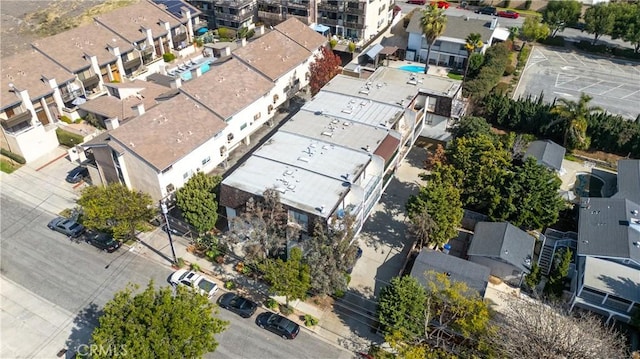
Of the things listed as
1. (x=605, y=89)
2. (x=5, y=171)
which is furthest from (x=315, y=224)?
(x=605, y=89)

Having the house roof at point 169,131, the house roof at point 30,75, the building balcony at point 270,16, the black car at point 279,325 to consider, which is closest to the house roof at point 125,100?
the house roof at point 30,75

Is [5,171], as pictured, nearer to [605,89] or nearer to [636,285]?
[636,285]

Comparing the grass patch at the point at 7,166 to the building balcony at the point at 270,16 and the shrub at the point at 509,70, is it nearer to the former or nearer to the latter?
the building balcony at the point at 270,16

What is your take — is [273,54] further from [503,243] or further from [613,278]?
[613,278]

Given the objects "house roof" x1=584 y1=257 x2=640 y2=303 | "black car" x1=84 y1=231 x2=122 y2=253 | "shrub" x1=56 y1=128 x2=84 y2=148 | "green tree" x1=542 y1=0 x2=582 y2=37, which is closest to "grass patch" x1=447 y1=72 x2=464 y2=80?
"green tree" x1=542 y1=0 x2=582 y2=37

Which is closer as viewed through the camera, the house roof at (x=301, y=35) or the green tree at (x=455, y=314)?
the green tree at (x=455, y=314)
